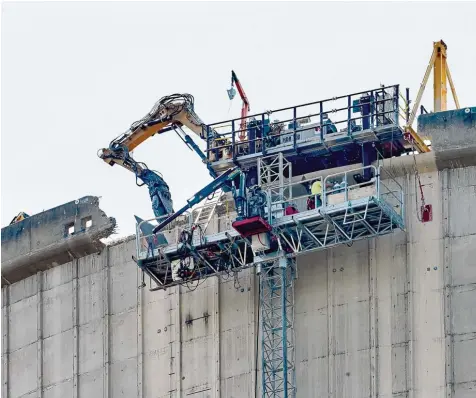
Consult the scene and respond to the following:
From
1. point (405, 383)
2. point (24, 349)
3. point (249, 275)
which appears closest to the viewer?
point (405, 383)

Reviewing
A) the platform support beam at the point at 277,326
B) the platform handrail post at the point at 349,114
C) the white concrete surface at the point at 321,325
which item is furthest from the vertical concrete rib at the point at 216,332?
the platform handrail post at the point at 349,114

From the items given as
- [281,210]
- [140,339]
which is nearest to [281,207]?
[281,210]

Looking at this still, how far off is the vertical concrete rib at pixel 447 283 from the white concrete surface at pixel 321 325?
36 millimetres

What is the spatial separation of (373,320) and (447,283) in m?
3.04

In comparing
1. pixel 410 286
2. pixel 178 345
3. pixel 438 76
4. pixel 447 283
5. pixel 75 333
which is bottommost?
pixel 447 283

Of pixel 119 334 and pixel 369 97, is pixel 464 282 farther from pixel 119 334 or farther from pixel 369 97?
pixel 119 334

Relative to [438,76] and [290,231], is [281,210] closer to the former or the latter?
[290,231]

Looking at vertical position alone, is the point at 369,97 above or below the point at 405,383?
above

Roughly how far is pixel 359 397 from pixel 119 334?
1179cm

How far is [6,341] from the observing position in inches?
3273

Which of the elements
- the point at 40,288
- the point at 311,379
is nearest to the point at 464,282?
the point at 311,379

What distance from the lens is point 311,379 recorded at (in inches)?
2837

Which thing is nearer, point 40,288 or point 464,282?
point 464,282

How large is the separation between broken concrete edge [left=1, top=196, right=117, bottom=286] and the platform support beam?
10.4 metres
